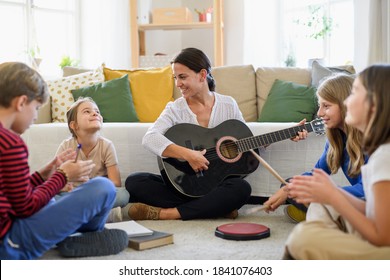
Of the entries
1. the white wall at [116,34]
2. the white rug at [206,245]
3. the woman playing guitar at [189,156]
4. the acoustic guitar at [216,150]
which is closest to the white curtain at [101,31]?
the white wall at [116,34]

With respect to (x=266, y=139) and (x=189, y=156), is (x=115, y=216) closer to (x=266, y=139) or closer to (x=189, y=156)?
(x=189, y=156)

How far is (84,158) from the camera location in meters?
2.56

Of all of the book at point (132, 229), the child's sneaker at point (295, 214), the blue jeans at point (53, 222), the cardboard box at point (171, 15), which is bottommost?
the child's sneaker at point (295, 214)

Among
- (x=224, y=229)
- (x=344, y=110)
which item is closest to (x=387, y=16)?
(x=344, y=110)

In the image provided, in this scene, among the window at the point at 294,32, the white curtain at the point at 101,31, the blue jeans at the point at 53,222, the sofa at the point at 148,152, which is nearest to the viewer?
the blue jeans at the point at 53,222

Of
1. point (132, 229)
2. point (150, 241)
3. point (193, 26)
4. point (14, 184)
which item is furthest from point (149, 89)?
point (14, 184)

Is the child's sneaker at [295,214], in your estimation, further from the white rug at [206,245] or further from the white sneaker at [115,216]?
the white sneaker at [115,216]

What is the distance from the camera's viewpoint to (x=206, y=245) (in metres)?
2.09

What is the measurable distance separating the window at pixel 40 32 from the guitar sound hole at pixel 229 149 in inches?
97.3

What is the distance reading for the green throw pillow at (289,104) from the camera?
10.6 ft

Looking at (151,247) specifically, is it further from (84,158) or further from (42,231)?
(84,158)

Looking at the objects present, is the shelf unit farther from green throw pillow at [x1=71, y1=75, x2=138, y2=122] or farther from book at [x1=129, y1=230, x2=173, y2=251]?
book at [x1=129, y1=230, x2=173, y2=251]

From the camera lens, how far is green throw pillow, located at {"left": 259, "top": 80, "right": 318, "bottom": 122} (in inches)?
127

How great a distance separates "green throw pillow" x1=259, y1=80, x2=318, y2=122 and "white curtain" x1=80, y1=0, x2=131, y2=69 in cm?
214
